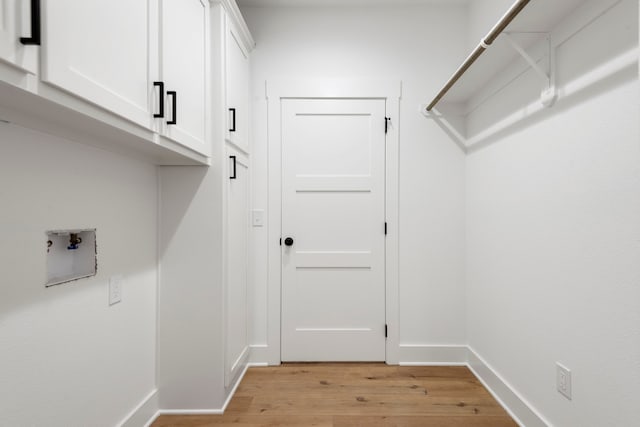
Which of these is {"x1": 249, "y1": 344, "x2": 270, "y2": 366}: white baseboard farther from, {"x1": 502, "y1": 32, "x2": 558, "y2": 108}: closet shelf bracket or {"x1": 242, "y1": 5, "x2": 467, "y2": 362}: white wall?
{"x1": 502, "y1": 32, "x2": 558, "y2": 108}: closet shelf bracket

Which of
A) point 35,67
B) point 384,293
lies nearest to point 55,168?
point 35,67

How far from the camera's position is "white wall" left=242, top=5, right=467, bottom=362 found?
250cm

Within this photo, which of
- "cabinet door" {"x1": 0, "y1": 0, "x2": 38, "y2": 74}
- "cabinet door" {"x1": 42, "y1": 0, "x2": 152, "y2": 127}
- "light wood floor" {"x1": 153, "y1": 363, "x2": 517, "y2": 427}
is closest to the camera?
"cabinet door" {"x1": 0, "y1": 0, "x2": 38, "y2": 74}

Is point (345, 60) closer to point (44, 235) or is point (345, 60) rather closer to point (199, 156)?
point (199, 156)

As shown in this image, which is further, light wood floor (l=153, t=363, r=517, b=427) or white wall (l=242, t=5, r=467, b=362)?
white wall (l=242, t=5, r=467, b=362)

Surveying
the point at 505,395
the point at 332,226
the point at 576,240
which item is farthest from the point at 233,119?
the point at 505,395

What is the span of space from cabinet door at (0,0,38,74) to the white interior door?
1832 mm

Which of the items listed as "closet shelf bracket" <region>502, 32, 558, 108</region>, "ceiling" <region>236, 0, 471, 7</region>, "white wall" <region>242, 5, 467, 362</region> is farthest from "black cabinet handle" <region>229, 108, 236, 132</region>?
"closet shelf bracket" <region>502, 32, 558, 108</region>

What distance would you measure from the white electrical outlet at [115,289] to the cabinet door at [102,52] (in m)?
0.77

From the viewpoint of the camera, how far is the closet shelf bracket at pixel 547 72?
1491mm

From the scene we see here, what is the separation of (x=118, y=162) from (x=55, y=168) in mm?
347

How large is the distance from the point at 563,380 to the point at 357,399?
109 centimetres

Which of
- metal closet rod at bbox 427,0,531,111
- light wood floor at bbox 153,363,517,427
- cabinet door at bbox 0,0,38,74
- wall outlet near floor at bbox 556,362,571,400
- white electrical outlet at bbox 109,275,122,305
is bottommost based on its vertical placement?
light wood floor at bbox 153,363,517,427

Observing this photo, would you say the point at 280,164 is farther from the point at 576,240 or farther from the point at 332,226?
the point at 576,240
